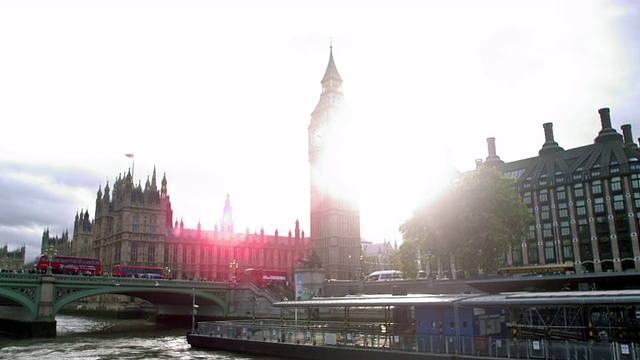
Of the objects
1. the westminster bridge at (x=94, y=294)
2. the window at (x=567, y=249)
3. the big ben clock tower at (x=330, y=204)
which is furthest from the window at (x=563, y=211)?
the big ben clock tower at (x=330, y=204)

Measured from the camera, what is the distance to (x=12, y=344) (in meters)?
46.4

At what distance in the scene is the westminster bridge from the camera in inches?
2116

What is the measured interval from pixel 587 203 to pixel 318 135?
6045cm

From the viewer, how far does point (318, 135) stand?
4788 inches

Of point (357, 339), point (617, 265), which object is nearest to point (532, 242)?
point (617, 265)

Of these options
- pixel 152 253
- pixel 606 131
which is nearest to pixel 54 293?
pixel 152 253

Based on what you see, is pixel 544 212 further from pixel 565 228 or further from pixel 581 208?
pixel 581 208

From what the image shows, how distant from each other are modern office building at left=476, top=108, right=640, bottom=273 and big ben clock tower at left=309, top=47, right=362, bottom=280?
40.9 metres

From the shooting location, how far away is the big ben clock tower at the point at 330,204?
116000 millimetres

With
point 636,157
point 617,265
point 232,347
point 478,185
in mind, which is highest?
point 636,157

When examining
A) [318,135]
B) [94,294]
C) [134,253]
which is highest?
[318,135]

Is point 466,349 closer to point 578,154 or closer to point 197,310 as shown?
point 197,310

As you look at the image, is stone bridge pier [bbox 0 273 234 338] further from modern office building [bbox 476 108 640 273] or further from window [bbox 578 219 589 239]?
window [bbox 578 219 589 239]

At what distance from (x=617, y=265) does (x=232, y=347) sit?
55.9m
